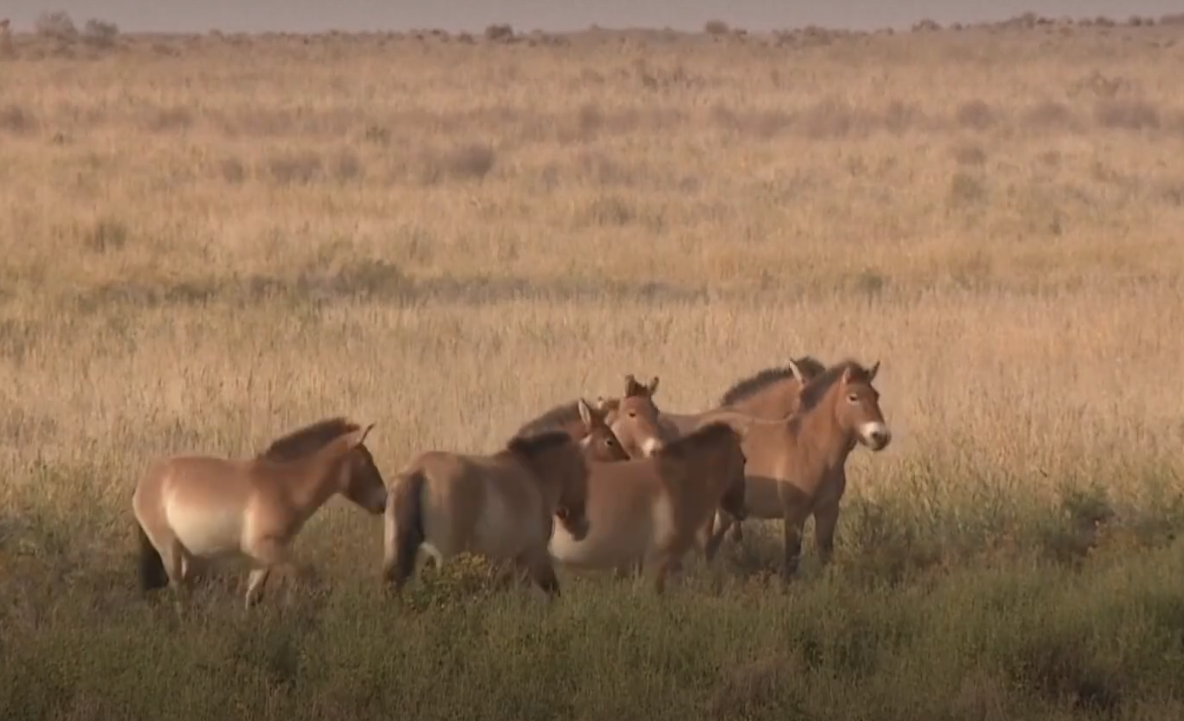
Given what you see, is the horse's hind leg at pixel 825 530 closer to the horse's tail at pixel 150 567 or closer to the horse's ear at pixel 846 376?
the horse's ear at pixel 846 376

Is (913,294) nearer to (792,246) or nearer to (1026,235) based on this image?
(792,246)

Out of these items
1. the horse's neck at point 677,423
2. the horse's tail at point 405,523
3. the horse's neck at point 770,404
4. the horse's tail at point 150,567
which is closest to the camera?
the horse's tail at point 405,523

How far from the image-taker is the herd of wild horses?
8.19 m

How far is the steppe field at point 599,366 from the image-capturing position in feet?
23.7

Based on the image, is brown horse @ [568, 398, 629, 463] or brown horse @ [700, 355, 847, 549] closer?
brown horse @ [568, 398, 629, 463]

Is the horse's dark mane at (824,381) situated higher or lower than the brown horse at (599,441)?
higher

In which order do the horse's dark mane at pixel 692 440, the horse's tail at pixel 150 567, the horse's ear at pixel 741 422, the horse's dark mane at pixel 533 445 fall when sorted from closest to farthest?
the horse's tail at pixel 150 567, the horse's dark mane at pixel 533 445, the horse's dark mane at pixel 692 440, the horse's ear at pixel 741 422

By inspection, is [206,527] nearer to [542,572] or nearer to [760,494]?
[542,572]

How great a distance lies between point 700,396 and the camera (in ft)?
44.5

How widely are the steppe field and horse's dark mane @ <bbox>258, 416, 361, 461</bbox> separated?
0.56 metres

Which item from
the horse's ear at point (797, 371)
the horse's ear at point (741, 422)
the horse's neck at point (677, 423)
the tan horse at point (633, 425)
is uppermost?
the horse's ear at point (797, 371)

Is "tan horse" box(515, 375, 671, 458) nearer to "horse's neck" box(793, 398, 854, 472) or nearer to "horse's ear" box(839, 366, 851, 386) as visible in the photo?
→ "horse's neck" box(793, 398, 854, 472)

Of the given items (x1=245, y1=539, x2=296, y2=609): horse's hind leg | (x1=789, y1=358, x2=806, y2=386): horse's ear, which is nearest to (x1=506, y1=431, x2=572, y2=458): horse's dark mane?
(x1=245, y1=539, x2=296, y2=609): horse's hind leg

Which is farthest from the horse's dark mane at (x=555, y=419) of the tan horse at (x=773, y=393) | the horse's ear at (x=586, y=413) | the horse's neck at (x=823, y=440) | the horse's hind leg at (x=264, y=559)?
the horse's hind leg at (x=264, y=559)
